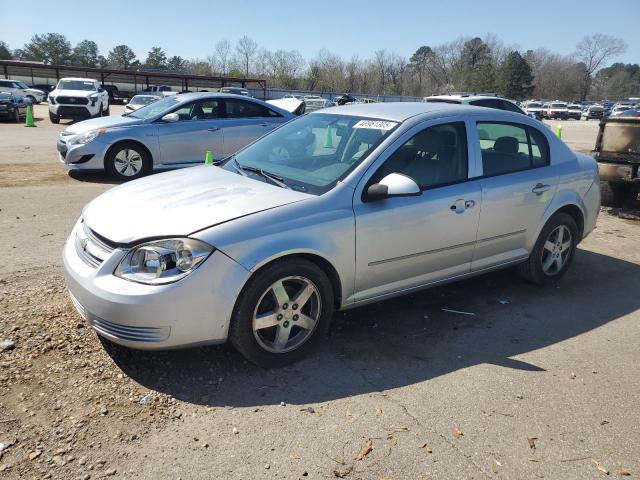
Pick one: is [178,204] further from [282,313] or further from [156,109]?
[156,109]

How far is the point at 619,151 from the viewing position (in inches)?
354

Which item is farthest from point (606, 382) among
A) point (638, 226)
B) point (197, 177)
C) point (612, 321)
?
point (638, 226)

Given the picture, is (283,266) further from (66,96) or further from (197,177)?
(66,96)

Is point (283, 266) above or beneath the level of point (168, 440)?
above

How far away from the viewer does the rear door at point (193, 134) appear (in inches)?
391

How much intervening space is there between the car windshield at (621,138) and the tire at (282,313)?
737 centimetres

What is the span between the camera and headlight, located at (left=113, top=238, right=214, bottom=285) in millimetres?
3250

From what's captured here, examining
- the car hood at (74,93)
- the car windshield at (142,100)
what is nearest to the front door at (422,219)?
the car hood at (74,93)

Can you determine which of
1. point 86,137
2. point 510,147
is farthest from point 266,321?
point 86,137

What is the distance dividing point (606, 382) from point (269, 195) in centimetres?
264

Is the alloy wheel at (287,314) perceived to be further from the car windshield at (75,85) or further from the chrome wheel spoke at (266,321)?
the car windshield at (75,85)

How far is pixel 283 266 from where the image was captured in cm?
349

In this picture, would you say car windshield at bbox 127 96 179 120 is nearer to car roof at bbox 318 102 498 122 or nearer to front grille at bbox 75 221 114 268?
car roof at bbox 318 102 498 122

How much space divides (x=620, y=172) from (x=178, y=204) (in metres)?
7.79
